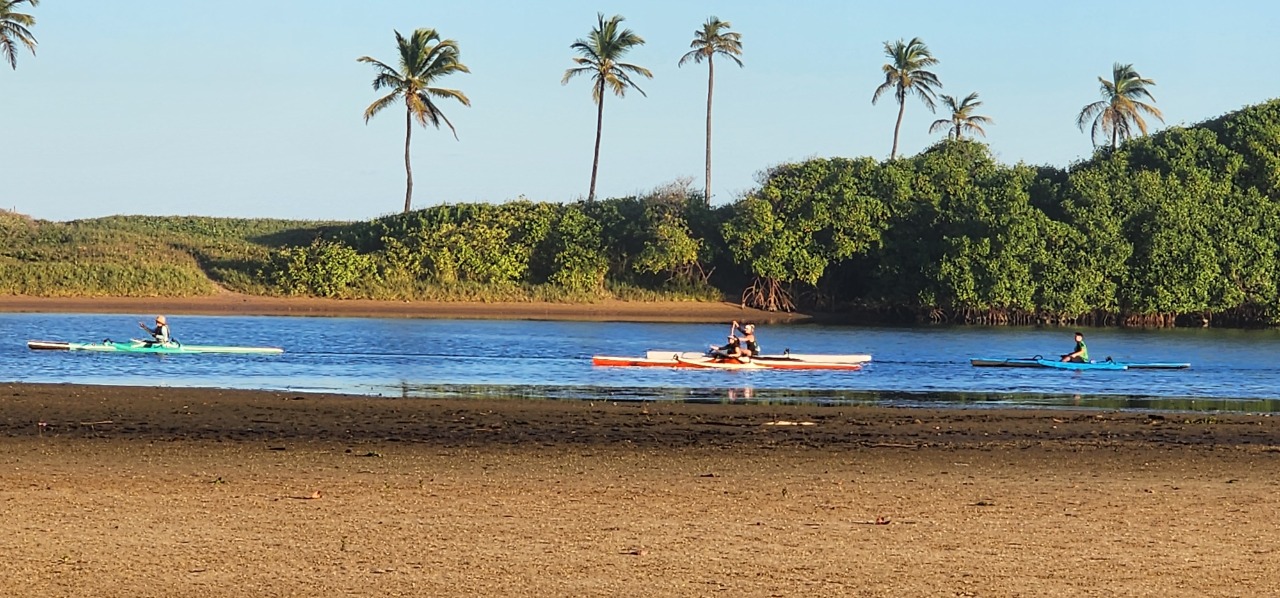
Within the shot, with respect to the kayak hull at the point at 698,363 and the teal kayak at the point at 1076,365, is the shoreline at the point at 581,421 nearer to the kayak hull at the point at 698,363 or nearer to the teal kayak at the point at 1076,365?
the kayak hull at the point at 698,363

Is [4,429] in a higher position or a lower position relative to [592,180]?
lower

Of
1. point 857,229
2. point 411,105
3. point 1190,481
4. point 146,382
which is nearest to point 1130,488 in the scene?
point 1190,481

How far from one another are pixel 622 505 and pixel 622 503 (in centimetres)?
11

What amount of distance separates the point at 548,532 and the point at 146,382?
730 inches

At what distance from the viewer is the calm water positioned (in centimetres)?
2920

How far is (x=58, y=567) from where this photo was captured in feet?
35.8

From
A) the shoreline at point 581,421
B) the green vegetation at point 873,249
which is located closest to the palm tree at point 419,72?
the green vegetation at point 873,249

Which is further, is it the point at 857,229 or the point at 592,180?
the point at 592,180

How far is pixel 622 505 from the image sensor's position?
46.3ft

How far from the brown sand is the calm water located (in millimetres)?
6590

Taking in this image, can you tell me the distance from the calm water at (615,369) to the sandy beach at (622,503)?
19.2 feet

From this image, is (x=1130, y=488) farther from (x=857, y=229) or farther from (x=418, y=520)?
(x=857, y=229)

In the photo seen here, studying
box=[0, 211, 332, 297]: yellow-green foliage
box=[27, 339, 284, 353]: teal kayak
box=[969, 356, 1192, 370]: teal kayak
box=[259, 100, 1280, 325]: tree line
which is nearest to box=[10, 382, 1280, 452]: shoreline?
box=[27, 339, 284, 353]: teal kayak

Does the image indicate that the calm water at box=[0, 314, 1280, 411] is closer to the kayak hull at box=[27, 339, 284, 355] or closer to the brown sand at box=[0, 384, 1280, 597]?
the kayak hull at box=[27, 339, 284, 355]
